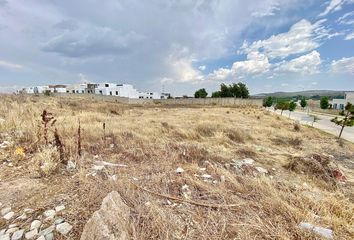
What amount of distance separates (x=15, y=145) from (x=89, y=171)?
238cm

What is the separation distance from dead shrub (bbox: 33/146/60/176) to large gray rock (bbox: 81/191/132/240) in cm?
175

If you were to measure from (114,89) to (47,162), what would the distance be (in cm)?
6319

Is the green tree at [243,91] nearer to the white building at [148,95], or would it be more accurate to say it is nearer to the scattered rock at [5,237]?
the white building at [148,95]

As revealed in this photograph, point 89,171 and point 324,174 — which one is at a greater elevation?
point 89,171

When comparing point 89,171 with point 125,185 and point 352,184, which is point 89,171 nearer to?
point 125,185

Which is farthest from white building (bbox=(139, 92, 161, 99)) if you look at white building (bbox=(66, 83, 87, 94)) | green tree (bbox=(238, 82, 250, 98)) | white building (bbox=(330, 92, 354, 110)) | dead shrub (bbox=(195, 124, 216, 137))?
dead shrub (bbox=(195, 124, 216, 137))

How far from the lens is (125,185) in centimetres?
297

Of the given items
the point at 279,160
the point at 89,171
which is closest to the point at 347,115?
the point at 279,160

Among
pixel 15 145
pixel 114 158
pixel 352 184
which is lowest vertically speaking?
pixel 352 184

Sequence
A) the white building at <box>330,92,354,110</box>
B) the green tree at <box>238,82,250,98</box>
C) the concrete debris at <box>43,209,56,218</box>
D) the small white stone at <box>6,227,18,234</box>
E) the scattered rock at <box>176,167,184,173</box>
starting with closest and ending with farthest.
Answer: the small white stone at <box>6,227,18,234</box> → the concrete debris at <box>43,209,56,218</box> → the scattered rock at <box>176,167,184,173</box> → the white building at <box>330,92,354,110</box> → the green tree at <box>238,82,250,98</box>

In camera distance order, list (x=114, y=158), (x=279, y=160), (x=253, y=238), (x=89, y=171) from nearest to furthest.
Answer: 1. (x=253, y=238)
2. (x=89, y=171)
3. (x=114, y=158)
4. (x=279, y=160)

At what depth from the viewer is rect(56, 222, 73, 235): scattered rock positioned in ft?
6.72

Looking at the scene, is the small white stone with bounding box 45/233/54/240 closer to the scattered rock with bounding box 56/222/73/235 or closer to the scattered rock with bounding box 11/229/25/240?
the scattered rock with bounding box 56/222/73/235

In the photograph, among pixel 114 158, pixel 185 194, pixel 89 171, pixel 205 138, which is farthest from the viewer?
pixel 205 138
